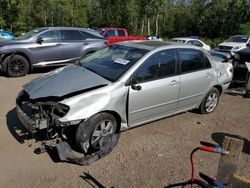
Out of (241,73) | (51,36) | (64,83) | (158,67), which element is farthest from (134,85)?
(51,36)

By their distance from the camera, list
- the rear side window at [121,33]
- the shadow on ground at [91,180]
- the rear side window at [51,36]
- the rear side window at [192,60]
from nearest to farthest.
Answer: the shadow on ground at [91,180] → the rear side window at [192,60] → the rear side window at [51,36] → the rear side window at [121,33]

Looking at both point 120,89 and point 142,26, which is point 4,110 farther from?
point 142,26

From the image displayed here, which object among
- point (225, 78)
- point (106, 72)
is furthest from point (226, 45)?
point (106, 72)

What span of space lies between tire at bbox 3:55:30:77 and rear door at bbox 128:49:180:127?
A: 17.9 ft

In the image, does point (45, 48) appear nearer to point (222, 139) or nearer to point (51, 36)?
point (51, 36)

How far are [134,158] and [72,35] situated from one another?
21.8 feet

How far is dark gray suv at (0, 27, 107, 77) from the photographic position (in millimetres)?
8126

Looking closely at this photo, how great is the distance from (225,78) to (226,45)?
505 inches

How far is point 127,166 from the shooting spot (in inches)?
143

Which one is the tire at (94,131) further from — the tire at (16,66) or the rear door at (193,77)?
the tire at (16,66)

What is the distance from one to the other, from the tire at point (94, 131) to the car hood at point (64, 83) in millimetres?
485

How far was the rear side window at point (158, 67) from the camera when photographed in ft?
13.7

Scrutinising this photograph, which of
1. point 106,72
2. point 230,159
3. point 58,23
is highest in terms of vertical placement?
point 58,23

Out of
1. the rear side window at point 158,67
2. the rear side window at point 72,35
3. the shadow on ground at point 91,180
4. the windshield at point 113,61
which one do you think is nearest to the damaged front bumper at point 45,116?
the shadow on ground at point 91,180
